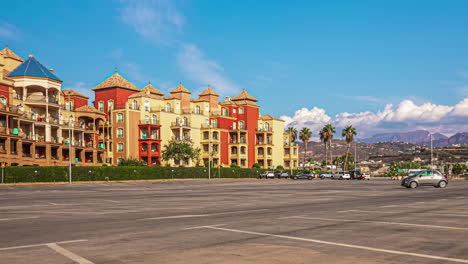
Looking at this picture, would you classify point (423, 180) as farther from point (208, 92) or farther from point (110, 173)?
point (208, 92)

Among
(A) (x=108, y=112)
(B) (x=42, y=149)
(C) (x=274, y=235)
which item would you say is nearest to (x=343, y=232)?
(C) (x=274, y=235)

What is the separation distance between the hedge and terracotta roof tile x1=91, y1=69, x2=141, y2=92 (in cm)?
2244

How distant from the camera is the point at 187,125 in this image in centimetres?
9044

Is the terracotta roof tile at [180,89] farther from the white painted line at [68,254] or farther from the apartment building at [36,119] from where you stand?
the white painted line at [68,254]

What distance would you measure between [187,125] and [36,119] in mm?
32491

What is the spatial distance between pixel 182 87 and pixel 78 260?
84.2 metres

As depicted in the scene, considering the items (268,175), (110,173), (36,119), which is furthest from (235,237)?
(268,175)

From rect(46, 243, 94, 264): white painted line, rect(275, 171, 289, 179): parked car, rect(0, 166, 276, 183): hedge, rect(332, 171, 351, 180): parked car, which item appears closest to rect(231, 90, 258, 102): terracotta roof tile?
rect(0, 166, 276, 183): hedge

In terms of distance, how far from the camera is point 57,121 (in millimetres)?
67375

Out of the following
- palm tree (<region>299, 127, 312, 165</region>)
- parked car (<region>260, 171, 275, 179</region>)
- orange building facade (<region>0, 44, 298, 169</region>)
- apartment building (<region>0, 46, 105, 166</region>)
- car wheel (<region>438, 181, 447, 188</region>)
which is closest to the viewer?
car wheel (<region>438, 181, 447, 188</region>)

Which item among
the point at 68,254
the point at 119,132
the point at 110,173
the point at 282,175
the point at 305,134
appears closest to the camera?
the point at 68,254

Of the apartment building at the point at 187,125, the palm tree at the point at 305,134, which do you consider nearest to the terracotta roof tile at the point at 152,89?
the apartment building at the point at 187,125

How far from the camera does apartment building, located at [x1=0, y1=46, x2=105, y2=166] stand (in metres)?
57.5

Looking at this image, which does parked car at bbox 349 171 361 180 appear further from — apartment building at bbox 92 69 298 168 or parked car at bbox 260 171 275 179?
apartment building at bbox 92 69 298 168
